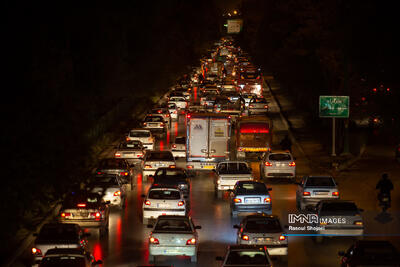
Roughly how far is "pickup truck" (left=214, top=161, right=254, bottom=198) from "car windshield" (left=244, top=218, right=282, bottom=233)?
10.3 meters

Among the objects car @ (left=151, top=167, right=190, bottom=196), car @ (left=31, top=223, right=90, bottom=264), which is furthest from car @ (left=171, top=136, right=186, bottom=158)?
car @ (left=31, top=223, right=90, bottom=264)

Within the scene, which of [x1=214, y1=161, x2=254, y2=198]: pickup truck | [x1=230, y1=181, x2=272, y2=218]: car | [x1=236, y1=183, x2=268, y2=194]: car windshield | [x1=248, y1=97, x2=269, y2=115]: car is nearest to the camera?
[x1=230, y1=181, x2=272, y2=218]: car

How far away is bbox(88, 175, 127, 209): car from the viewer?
93.9 ft

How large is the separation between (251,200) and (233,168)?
5.85m

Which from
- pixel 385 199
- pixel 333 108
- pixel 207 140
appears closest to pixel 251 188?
pixel 385 199

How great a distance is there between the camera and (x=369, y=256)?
56.0ft

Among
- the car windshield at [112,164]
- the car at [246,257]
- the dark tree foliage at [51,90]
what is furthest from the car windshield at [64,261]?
the car windshield at [112,164]

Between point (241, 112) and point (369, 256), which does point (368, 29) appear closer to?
point (369, 256)

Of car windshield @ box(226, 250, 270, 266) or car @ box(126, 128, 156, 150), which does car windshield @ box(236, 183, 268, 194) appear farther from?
car @ box(126, 128, 156, 150)

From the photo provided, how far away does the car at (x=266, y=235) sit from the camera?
20359 millimetres

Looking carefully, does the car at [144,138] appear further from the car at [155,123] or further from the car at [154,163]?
the car at [154,163]

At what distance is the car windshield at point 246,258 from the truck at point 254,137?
23.3 metres

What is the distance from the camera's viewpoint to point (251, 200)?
26.6 m

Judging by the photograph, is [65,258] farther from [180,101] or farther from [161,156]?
[180,101]
